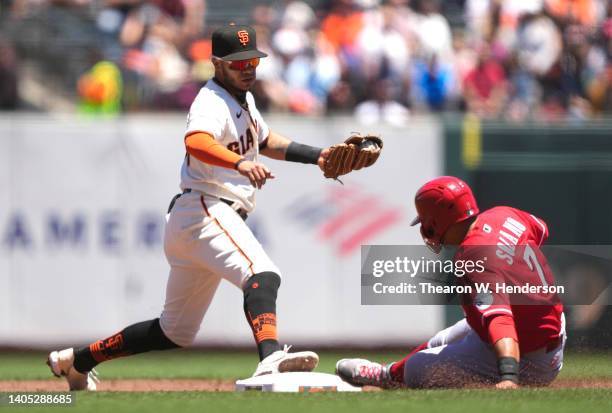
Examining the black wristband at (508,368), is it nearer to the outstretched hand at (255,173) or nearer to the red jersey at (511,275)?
the red jersey at (511,275)

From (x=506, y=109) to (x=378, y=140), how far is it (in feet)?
20.0

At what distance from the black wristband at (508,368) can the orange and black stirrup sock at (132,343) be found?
2.05 m

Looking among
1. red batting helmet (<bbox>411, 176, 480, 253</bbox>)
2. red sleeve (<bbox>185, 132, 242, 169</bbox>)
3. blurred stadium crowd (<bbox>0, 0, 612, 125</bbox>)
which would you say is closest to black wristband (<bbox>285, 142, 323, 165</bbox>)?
red sleeve (<bbox>185, 132, 242, 169</bbox>)

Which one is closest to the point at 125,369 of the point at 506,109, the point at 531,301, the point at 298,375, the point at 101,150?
the point at 101,150

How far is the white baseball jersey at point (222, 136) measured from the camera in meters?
6.90

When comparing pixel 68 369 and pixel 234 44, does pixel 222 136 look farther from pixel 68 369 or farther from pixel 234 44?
pixel 68 369

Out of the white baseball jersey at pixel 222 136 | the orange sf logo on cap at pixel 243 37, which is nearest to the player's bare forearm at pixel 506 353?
the white baseball jersey at pixel 222 136

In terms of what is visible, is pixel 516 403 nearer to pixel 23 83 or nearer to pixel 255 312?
pixel 255 312

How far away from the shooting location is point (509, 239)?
636 cm

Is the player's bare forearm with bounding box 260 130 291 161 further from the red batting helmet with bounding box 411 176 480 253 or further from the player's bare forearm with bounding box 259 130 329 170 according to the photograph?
the red batting helmet with bounding box 411 176 480 253

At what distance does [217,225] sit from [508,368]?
1.82 m

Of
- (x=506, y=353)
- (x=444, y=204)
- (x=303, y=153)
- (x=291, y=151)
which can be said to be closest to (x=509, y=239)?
(x=444, y=204)

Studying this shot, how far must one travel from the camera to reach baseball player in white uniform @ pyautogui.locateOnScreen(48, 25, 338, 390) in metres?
6.73

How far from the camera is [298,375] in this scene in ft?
22.0
